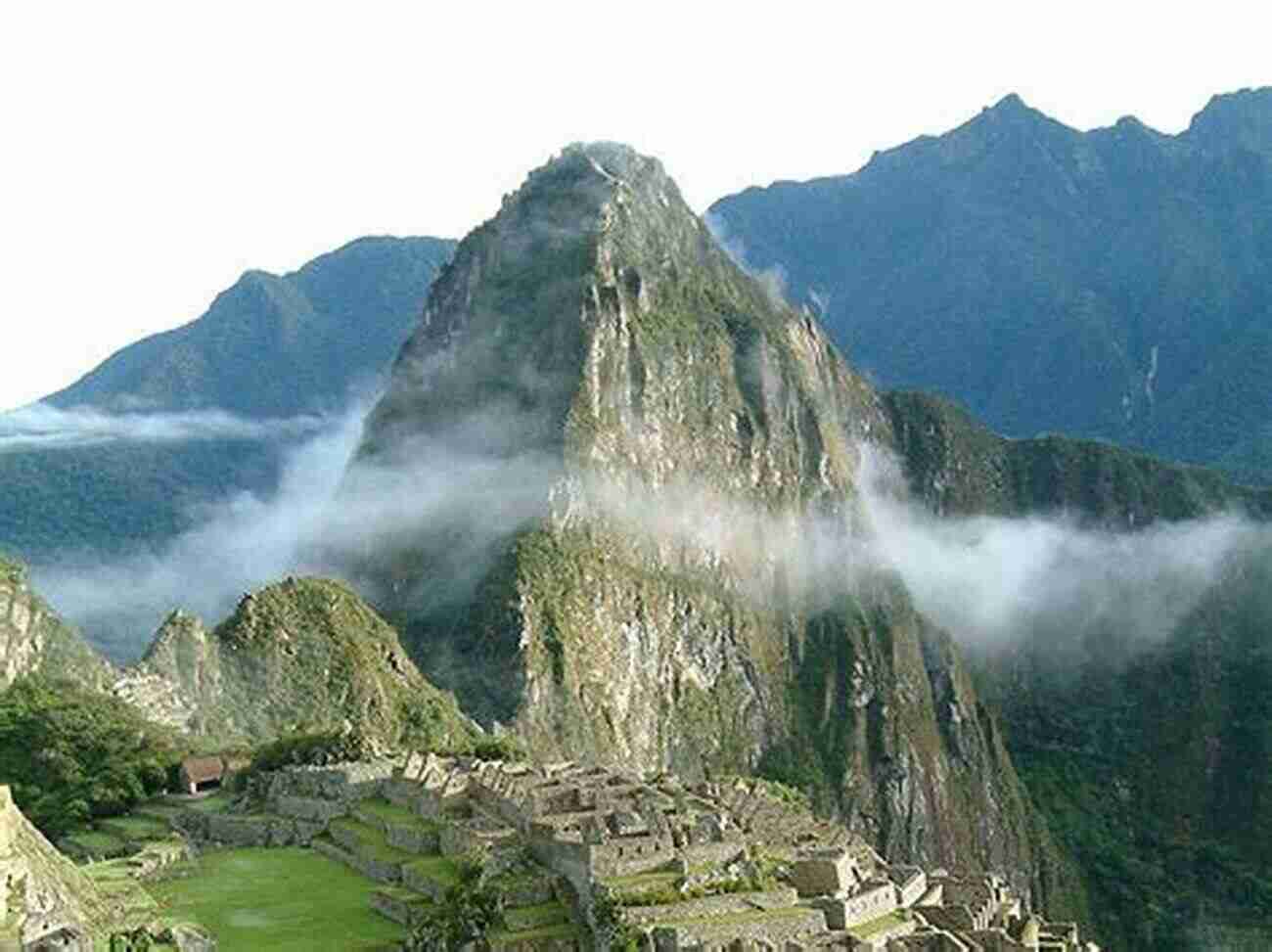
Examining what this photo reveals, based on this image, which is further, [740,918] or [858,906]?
[858,906]

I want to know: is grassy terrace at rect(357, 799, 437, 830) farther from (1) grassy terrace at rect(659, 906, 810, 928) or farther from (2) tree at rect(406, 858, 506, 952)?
(1) grassy terrace at rect(659, 906, 810, 928)

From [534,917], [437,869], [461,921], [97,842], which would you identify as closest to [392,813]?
[437,869]

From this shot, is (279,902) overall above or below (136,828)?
above

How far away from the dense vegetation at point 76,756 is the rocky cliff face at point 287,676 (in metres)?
10.9

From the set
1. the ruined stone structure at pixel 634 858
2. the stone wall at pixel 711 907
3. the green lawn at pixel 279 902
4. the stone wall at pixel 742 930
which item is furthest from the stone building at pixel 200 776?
the stone wall at pixel 742 930

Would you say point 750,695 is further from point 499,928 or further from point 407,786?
point 499,928

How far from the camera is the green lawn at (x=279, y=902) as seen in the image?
4925cm

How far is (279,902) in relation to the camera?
54688 millimetres

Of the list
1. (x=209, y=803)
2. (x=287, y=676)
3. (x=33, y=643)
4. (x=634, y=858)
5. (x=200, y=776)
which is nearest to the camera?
(x=634, y=858)

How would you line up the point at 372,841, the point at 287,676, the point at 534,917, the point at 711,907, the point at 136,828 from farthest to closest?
the point at 287,676
the point at 136,828
the point at 372,841
the point at 534,917
the point at 711,907

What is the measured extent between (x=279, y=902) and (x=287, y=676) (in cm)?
7011

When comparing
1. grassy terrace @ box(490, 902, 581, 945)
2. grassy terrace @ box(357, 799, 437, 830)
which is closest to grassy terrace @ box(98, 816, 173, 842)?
grassy terrace @ box(357, 799, 437, 830)

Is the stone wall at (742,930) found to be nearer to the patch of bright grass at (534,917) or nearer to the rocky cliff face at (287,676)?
the patch of bright grass at (534,917)

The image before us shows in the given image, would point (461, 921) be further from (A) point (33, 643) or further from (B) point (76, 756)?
(A) point (33, 643)
